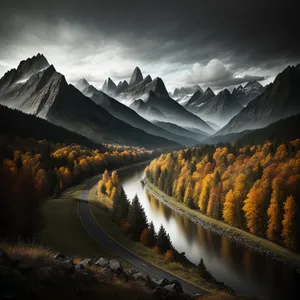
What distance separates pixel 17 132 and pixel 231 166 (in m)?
130

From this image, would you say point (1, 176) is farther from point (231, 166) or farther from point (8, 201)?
point (231, 166)

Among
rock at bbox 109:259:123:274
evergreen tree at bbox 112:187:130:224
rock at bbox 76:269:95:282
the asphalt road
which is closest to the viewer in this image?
rock at bbox 76:269:95:282

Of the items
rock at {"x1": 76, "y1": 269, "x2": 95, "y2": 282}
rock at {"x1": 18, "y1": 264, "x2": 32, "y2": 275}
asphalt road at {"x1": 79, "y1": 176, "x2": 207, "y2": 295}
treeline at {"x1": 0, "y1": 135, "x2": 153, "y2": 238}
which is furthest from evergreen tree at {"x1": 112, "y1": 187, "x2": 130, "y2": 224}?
rock at {"x1": 18, "y1": 264, "x2": 32, "y2": 275}

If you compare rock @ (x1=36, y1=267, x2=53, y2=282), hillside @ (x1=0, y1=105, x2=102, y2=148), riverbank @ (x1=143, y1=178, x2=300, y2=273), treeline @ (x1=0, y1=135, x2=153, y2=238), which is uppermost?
hillside @ (x1=0, y1=105, x2=102, y2=148)

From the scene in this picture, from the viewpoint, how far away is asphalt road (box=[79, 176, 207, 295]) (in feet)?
104

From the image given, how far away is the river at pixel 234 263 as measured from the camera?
36.7m

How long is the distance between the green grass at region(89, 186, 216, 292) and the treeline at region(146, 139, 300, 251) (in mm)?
25824

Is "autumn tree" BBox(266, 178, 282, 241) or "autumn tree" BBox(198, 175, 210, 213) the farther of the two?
"autumn tree" BBox(198, 175, 210, 213)

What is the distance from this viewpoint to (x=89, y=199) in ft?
228

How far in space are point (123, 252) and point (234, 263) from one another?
21061 millimetres

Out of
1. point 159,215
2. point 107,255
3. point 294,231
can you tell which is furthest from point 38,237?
point 294,231

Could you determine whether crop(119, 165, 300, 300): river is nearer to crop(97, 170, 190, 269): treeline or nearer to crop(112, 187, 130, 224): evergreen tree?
crop(97, 170, 190, 269): treeline

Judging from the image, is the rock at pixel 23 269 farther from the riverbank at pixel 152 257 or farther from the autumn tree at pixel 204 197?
the autumn tree at pixel 204 197

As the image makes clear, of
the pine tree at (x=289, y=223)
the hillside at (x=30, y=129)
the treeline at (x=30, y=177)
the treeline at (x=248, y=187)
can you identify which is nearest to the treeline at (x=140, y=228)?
the treeline at (x=30, y=177)
